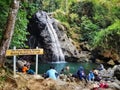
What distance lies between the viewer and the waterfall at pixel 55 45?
127 feet

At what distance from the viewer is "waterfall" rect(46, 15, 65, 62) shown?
127ft

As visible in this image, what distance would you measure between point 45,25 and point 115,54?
997 centimetres

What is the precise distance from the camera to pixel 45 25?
3891cm

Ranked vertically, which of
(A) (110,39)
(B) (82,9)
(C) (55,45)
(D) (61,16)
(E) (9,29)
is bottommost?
(E) (9,29)

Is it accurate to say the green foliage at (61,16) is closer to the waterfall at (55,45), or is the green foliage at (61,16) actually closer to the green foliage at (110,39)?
the waterfall at (55,45)

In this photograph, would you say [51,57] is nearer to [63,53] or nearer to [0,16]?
[63,53]

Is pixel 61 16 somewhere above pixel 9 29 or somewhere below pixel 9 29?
above

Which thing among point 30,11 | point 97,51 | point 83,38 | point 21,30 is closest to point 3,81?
point 21,30

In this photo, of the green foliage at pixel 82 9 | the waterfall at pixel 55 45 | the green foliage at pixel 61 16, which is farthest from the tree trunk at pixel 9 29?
the green foliage at pixel 82 9

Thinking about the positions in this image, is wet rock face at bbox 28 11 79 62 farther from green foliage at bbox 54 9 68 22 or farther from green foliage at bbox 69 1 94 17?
green foliage at bbox 69 1 94 17

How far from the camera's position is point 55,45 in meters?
39.4

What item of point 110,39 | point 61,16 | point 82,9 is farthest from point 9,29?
point 82,9

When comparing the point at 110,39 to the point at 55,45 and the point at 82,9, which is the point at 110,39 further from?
the point at 82,9

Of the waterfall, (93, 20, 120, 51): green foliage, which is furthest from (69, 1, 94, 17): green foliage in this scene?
the waterfall
